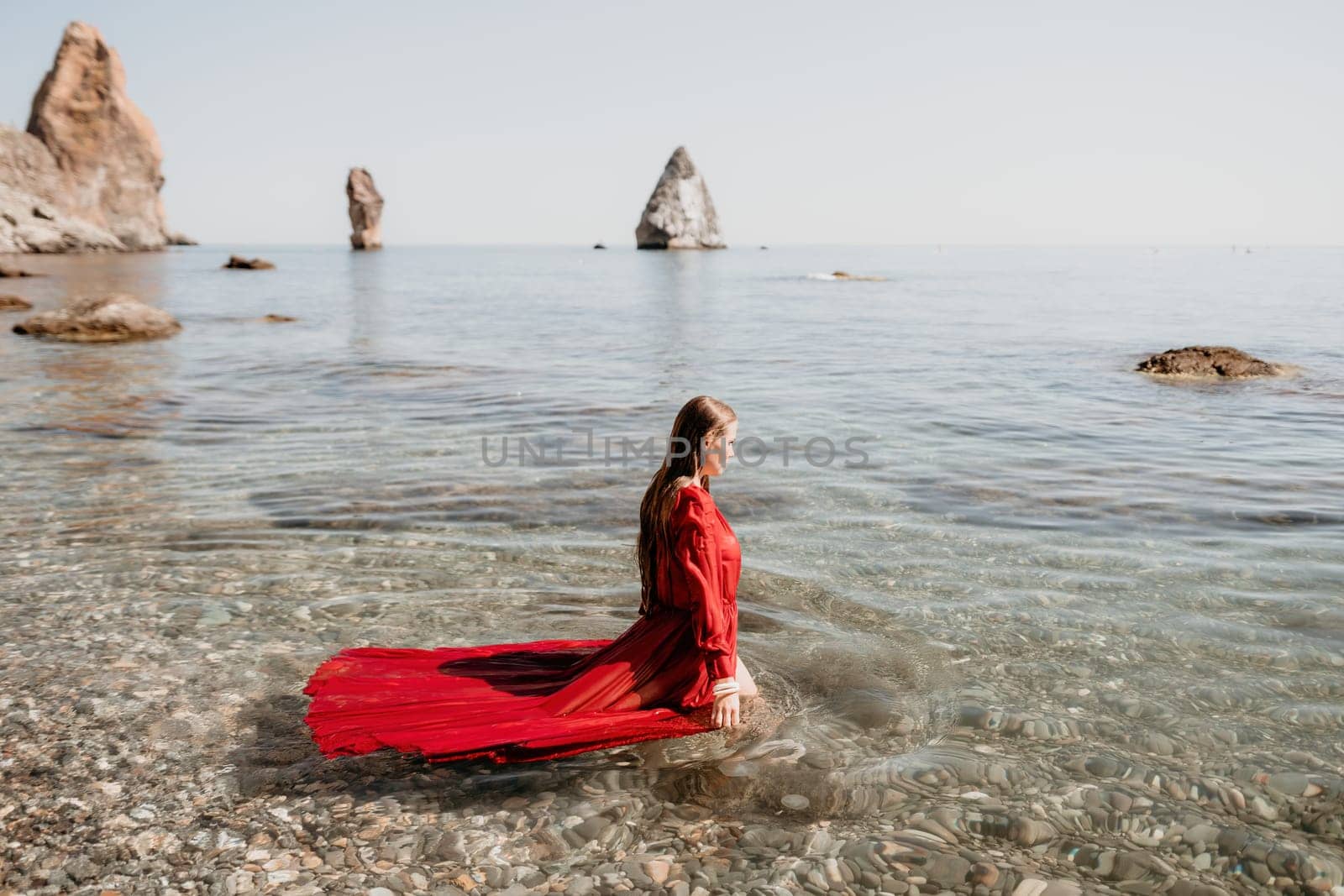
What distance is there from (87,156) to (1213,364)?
111 metres

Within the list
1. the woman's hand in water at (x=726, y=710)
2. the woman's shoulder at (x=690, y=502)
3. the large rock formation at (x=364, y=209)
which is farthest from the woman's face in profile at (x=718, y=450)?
the large rock formation at (x=364, y=209)

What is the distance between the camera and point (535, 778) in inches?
178

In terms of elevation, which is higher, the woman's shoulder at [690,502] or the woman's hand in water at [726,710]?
the woman's shoulder at [690,502]

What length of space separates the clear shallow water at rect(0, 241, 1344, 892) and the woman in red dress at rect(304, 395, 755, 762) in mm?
183

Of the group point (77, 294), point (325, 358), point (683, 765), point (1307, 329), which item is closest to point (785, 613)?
point (683, 765)

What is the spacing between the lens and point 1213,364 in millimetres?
18125

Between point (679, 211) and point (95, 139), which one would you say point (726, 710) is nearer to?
point (95, 139)

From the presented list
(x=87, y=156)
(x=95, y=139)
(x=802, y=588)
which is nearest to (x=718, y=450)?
(x=802, y=588)

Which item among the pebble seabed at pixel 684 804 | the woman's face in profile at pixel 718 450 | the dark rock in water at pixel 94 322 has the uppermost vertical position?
the dark rock in water at pixel 94 322

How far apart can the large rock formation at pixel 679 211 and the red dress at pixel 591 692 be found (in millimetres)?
134456

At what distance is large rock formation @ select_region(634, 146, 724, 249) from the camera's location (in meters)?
135

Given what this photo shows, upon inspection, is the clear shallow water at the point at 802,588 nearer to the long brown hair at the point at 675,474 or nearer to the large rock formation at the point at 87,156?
the long brown hair at the point at 675,474

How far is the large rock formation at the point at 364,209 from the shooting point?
121 m

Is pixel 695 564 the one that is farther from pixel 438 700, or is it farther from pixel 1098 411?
pixel 1098 411
